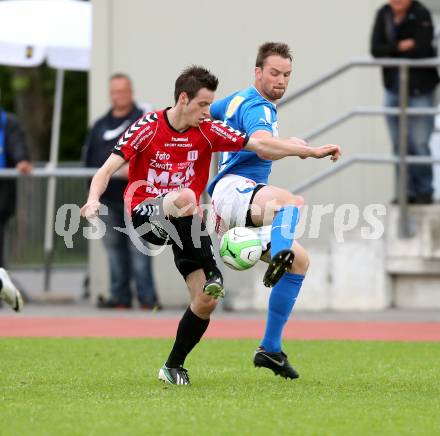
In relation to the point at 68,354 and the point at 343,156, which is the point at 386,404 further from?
the point at 343,156

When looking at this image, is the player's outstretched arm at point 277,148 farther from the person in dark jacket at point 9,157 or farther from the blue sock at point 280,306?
the person in dark jacket at point 9,157

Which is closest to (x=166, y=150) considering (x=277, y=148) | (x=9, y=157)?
(x=277, y=148)

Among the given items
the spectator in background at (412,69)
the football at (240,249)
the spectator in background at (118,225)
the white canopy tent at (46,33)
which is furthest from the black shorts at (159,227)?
the white canopy tent at (46,33)

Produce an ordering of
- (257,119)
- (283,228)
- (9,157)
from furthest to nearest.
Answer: (9,157)
(257,119)
(283,228)

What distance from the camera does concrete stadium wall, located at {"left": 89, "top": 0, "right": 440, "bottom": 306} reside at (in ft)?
48.8

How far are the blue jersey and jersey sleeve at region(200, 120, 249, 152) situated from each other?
0.81 feet

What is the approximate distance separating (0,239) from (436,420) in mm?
8934

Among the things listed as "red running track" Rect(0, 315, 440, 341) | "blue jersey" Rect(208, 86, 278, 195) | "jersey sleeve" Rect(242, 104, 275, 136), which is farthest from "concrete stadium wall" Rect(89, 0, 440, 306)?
"jersey sleeve" Rect(242, 104, 275, 136)

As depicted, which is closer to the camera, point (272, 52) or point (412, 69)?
point (272, 52)

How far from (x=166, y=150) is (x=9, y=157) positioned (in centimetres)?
726

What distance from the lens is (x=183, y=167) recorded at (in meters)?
7.93

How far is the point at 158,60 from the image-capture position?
15.2 meters

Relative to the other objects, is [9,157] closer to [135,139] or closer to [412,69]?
[412,69]

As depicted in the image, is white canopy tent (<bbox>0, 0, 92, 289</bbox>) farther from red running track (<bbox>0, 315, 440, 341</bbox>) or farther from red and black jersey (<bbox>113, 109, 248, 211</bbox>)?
red and black jersey (<bbox>113, 109, 248, 211</bbox>)
